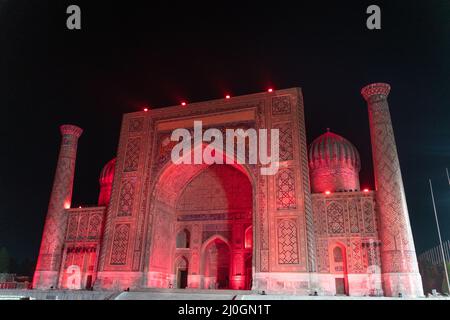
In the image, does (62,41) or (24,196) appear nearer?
(62,41)

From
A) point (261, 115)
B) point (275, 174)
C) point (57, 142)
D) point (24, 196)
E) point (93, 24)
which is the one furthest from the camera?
point (24, 196)

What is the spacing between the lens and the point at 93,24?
355 inches

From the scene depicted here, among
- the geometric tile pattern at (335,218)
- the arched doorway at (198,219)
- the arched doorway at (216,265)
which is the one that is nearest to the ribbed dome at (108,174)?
the arched doorway at (198,219)

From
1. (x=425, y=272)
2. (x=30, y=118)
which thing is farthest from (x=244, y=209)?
(x=425, y=272)

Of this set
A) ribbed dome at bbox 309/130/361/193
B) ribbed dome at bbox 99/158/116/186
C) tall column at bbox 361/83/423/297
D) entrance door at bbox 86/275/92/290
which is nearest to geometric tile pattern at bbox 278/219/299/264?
tall column at bbox 361/83/423/297

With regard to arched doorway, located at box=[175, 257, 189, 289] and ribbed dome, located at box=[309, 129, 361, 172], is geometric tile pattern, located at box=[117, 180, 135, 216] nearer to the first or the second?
→ arched doorway, located at box=[175, 257, 189, 289]

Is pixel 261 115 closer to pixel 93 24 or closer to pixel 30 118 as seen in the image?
pixel 93 24

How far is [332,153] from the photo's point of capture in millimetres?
12234

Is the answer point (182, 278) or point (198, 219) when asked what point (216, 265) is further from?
point (198, 219)

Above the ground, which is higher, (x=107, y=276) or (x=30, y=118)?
(x=30, y=118)

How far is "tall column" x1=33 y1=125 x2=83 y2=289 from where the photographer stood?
11289 mm

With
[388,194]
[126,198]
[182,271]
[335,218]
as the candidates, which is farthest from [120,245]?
[388,194]

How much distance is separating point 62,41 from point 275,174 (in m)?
6.43
